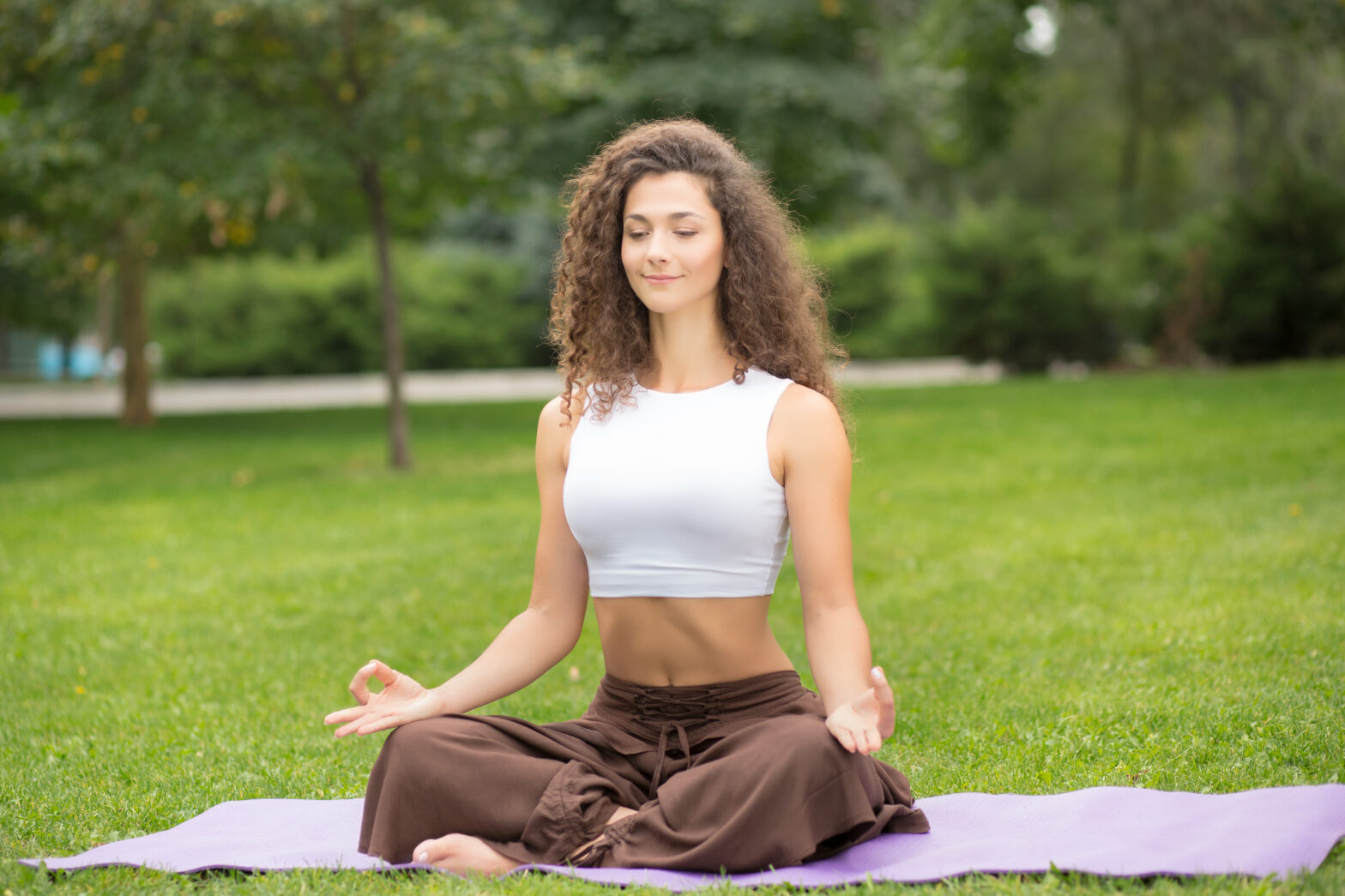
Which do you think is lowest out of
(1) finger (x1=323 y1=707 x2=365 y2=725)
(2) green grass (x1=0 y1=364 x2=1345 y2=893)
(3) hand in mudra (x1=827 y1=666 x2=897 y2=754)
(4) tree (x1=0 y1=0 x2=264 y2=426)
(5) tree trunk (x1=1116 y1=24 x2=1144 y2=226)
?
(2) green grass (x1=0 y1=364 x2=1345 y2=893)

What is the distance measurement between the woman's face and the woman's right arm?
1.25 feet

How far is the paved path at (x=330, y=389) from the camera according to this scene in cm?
2088

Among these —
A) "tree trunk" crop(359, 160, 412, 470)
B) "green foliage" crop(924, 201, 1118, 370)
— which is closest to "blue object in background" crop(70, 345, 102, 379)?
"green foliage" crop(924, 201, 1118, 370)

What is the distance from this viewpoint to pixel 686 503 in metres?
2.95

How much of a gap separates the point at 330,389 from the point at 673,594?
75.1ft

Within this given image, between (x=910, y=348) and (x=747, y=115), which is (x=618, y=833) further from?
(x=910, y=348)

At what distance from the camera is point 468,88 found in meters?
10.4

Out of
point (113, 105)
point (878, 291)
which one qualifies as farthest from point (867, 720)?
point (878, 291)

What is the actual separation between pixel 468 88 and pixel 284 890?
27.0ft

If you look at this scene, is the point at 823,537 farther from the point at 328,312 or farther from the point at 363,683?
the point at 328,312

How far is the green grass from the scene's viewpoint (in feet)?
13.0

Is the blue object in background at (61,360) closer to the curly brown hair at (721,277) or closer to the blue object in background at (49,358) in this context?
the blue object in background at (49,358)

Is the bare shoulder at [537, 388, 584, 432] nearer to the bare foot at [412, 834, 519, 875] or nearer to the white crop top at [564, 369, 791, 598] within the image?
the white crop top at [564, 369, 791, 598]

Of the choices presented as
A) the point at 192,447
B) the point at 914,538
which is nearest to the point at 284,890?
the point at 914,538
